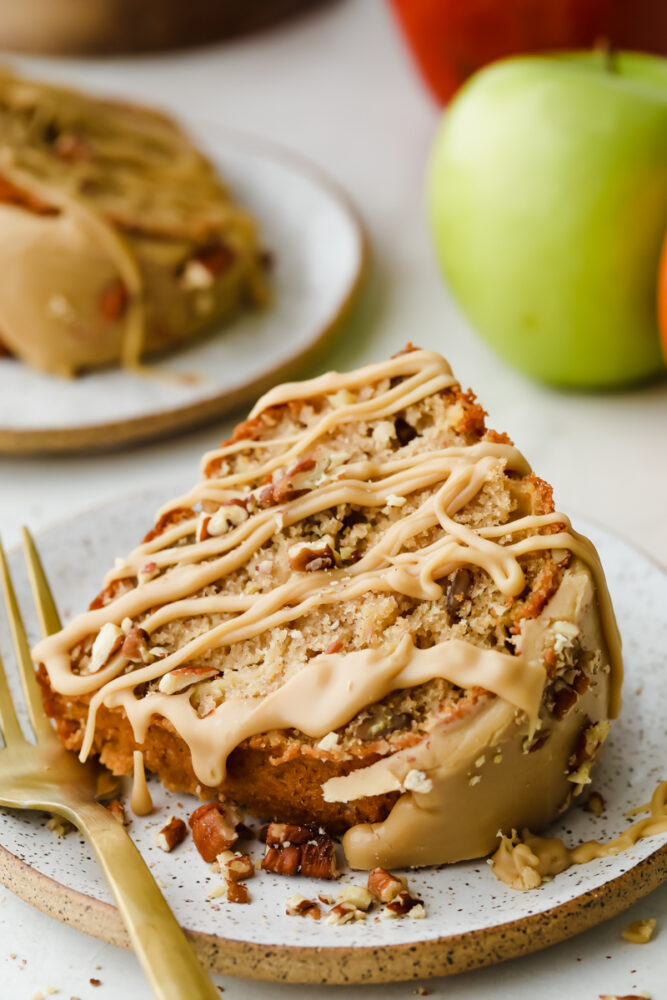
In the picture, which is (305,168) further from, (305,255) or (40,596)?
(40,596)

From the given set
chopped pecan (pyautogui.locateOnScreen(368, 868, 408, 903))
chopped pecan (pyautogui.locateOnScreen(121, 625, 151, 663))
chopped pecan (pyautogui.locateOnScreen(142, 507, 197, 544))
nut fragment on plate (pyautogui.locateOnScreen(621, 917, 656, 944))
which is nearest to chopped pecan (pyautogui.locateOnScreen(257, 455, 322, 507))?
chopped pecan (pyautogui.locateOnScreen(142, 507, 197, 544))

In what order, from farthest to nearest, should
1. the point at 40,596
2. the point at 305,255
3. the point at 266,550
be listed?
the point at 305,255, the point at 40,596, the point at 266,550

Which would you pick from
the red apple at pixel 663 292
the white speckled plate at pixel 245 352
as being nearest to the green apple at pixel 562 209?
the red apple at pixel 663 292

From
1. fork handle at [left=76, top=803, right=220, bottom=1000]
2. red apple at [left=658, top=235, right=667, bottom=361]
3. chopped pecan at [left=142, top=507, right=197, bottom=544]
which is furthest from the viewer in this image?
red apple at [left=658, top=235, right=667, bottom=361]

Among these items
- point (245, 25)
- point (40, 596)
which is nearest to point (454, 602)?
point (40, 596)

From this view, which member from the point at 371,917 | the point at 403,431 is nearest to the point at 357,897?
the point at 371,917

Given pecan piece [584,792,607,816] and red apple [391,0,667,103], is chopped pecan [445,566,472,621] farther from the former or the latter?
red apple [391,0,667,103]

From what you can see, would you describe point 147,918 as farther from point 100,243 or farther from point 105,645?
point 100,243
